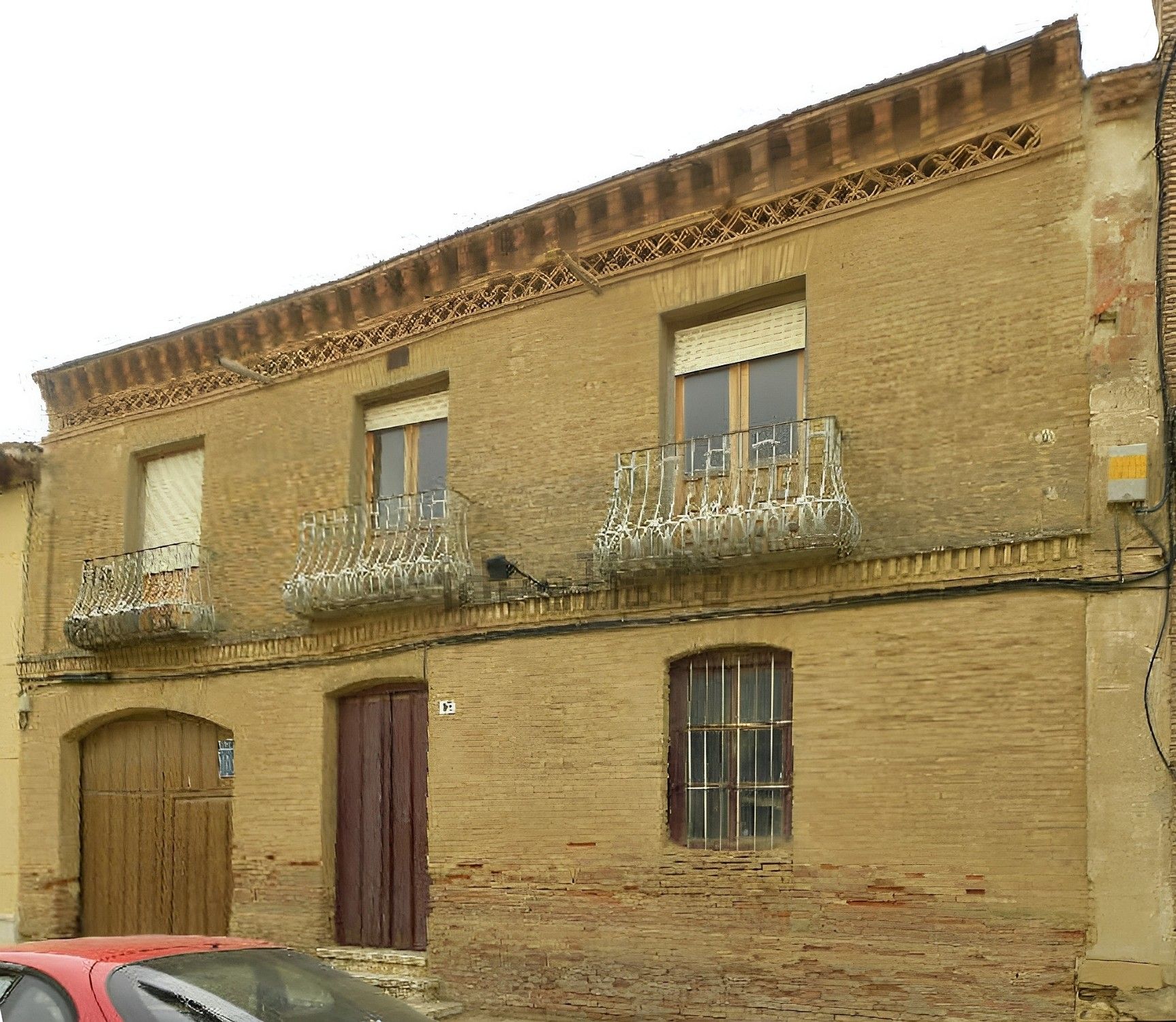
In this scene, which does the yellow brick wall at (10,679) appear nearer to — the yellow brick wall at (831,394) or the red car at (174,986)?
the yellow brick wall at (831,394)

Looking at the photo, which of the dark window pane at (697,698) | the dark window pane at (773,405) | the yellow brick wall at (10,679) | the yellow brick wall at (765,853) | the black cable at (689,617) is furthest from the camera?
the yellow brick wall at (10,679)

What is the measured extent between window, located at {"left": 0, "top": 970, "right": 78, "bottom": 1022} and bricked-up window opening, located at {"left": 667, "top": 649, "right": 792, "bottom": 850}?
5938 millimetres

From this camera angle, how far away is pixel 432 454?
1263cm

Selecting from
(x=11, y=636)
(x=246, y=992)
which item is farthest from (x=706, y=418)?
(x=11, y=636)

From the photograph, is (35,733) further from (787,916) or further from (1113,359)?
(1113,359)

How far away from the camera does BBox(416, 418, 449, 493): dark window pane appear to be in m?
12.5

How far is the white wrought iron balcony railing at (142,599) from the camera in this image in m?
13.6

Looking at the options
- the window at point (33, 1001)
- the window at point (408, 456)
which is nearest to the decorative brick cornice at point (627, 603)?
the window at point (408, 456)

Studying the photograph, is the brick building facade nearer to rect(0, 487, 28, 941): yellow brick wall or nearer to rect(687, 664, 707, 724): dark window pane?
rect(687, 664, 707, 724): dark window pane

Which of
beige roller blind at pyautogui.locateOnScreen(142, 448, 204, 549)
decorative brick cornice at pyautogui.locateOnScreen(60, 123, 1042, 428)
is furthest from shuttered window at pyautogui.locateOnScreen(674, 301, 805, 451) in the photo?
beige roller blind at pyautogui.locateOnScreen(142, 448, 204, 549)

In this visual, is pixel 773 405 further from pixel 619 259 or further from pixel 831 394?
pixel 619 259

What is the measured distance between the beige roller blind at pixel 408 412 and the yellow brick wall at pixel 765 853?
242 centimetres

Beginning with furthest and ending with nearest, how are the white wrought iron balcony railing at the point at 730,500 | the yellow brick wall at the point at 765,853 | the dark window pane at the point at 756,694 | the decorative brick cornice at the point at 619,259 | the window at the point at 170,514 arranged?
the window at the point at 170,514, the dark window pane at the point at 756,694, the decorative brick cornice at the point at 619,259, the white wrought iron balcony railing at the point at 730,500, the yellow brick wall at the point at 765,853

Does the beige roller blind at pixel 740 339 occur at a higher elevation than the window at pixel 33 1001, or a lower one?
higher
